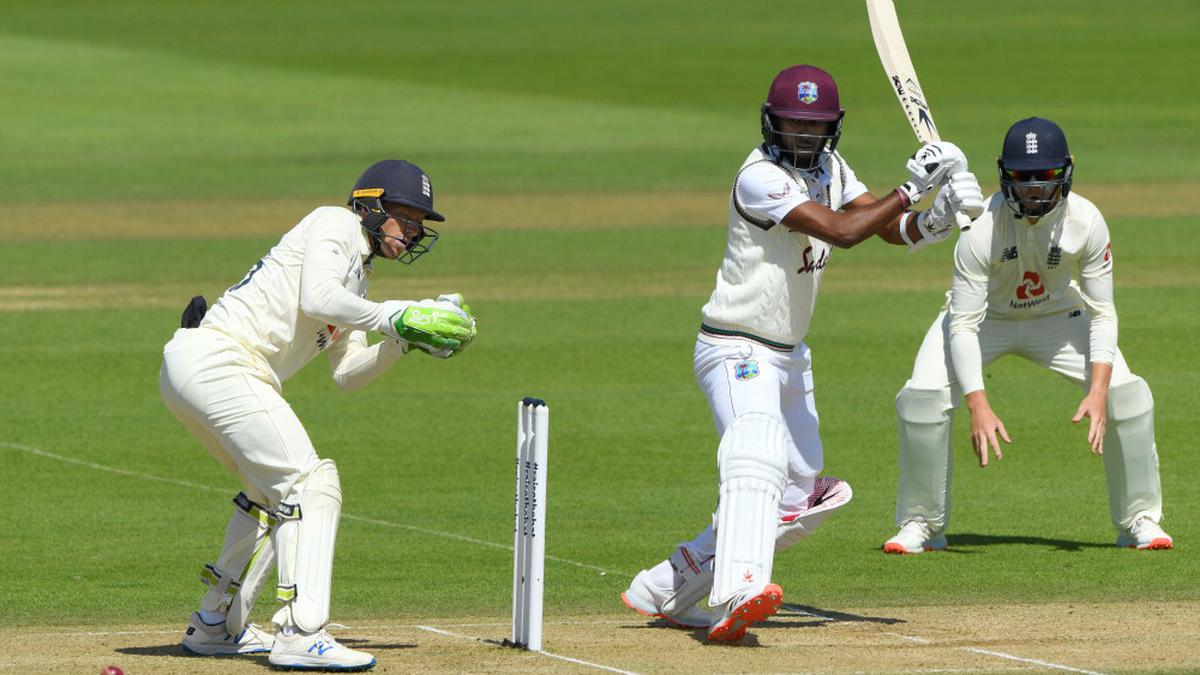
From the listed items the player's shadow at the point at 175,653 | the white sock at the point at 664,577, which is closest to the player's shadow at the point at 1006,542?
the white sock at the point at 664,577

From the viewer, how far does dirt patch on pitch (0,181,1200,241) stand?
84.3ft

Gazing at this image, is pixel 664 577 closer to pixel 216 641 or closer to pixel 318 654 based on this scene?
pixel 318 654

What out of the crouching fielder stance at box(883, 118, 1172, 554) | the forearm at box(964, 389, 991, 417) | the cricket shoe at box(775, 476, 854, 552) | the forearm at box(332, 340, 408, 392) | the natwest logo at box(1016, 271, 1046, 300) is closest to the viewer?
the forearm at box(332, 340, 408, 392)

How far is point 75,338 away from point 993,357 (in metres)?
9.85

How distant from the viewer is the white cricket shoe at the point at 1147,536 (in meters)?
10.9

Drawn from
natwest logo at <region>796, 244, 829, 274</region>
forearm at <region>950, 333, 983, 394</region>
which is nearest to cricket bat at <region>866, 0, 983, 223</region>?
natwest logo at <region>796, 244, 829, 274</region>

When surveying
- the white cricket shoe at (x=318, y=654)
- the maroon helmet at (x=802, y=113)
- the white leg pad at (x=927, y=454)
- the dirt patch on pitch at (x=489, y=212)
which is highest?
the dirt patch on pitch at (x=489, y=212)

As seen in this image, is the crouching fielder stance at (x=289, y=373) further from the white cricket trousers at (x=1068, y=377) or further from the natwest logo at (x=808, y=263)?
the white cricket trousers at (x=1068, y=377)

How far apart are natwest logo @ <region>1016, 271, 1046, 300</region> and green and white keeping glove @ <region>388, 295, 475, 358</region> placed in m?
3.56

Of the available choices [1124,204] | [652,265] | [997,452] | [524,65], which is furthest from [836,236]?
[524,65]

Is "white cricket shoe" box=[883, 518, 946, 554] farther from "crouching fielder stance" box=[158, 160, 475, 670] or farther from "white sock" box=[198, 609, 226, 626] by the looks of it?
"white sock" box=[198, 609, 226, 626]

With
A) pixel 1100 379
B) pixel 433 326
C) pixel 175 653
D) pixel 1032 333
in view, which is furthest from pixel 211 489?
pixel 1100 379

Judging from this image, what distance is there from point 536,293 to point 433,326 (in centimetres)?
1272

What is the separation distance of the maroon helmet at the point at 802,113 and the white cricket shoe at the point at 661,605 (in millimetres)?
1849
